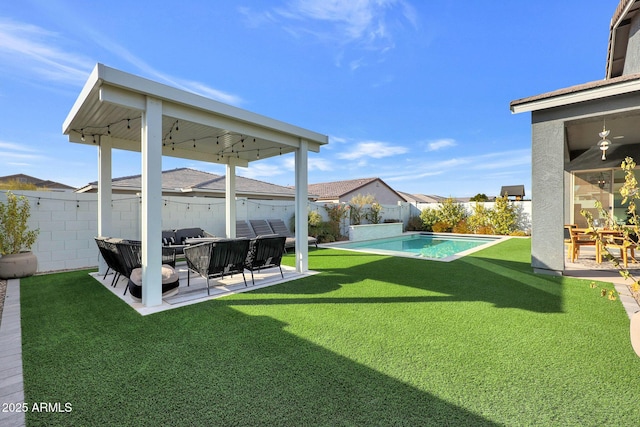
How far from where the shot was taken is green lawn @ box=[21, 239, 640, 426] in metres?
2.32

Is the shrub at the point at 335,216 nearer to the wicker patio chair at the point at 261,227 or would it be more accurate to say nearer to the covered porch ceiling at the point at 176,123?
the wicker patio chair at the point at 261,227

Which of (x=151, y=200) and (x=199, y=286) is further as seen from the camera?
(x=199, y=286)

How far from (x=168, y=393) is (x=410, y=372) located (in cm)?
229

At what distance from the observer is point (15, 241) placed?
23.1ft

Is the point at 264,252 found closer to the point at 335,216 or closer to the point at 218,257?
the point at 218,257

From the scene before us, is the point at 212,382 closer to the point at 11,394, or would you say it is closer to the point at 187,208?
the point at 11,394

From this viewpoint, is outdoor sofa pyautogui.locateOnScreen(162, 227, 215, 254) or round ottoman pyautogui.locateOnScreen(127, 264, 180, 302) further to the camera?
outdoor sofa pyautogui.locateOnScreen(162, 227, 215, 254)

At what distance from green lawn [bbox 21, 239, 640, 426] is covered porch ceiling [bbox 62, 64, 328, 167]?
11.7ft

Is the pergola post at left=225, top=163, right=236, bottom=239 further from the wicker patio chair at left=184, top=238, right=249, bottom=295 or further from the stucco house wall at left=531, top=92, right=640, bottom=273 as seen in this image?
the stucco house wall at left=531, top=92, right=640, bottom=273

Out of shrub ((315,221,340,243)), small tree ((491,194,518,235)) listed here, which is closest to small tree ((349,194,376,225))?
shrub ((315,221,340,243))

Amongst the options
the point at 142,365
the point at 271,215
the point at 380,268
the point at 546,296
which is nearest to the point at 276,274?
the point at 380,268

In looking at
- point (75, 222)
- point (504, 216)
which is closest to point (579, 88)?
point (504, 216)

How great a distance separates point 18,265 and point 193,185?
8.84 metres

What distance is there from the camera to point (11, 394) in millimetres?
2596
